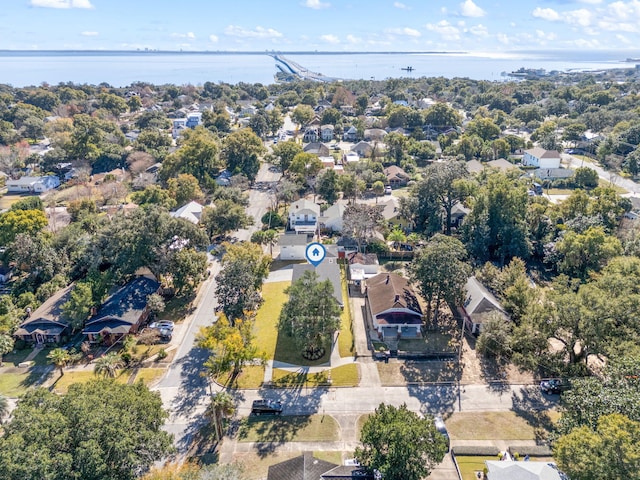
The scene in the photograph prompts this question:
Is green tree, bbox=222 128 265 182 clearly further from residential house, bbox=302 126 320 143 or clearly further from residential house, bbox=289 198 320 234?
residential house, bbox=302 126 320 143

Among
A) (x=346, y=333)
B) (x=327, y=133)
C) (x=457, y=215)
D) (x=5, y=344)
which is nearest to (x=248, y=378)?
(x=346, y=333)

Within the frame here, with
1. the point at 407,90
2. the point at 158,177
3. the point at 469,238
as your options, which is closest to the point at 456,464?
the point at 469,238

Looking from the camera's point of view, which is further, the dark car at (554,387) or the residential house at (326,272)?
the residential house at (326,272)

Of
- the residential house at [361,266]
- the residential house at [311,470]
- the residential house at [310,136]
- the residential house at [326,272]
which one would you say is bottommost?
the residential house at [311,470]

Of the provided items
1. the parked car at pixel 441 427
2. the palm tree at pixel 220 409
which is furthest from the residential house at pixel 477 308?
the palm tree at pixel 220 409

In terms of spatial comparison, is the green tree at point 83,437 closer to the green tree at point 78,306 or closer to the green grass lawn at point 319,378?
the green grass lawn at point 319,378

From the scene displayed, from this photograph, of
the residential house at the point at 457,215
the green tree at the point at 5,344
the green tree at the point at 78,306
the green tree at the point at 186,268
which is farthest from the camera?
the residential house at the point at 457,215

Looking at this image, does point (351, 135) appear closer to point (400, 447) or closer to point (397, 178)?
point (397, 178)

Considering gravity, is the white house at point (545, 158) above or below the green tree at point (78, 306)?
above
